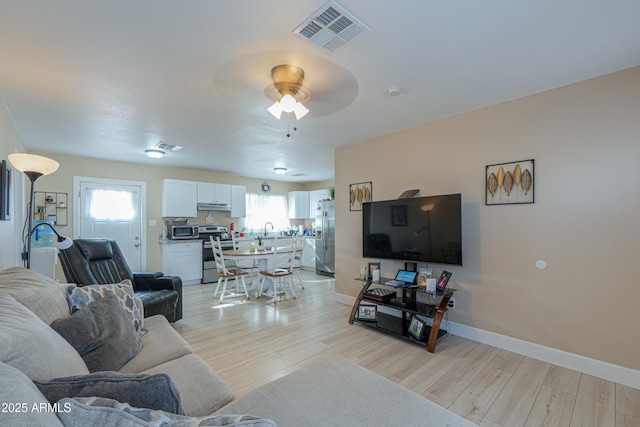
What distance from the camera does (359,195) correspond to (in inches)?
163

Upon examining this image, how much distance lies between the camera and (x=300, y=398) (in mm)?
1221

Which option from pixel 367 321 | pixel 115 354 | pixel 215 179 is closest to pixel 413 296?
pixel 367 321

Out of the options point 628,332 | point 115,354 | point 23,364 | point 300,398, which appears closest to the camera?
point 23,364

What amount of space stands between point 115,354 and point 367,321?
8.47 feet

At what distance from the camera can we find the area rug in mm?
1096

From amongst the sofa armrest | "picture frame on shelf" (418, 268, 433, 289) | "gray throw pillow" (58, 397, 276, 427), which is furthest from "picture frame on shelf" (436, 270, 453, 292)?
the sofa armrest

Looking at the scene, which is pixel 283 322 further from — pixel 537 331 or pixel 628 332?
pixel 628 332

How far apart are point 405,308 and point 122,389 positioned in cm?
268

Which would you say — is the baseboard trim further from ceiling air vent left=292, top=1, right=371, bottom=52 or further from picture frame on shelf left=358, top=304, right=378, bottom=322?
ceiling air vent left=292, top=1, right=371, bottom=52

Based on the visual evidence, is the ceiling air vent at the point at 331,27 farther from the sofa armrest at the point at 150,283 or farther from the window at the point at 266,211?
the window at the point at 266,211

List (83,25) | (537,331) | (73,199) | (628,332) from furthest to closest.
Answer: (73,199)
(537,331)
(628,332)
(83,25)

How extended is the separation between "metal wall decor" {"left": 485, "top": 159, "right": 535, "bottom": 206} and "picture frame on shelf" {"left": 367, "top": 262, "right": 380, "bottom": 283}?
1467 millimetres

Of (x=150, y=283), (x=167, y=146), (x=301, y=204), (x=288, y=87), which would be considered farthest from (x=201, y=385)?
(x=301, y=204)

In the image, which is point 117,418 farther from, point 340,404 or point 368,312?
point 368,312
